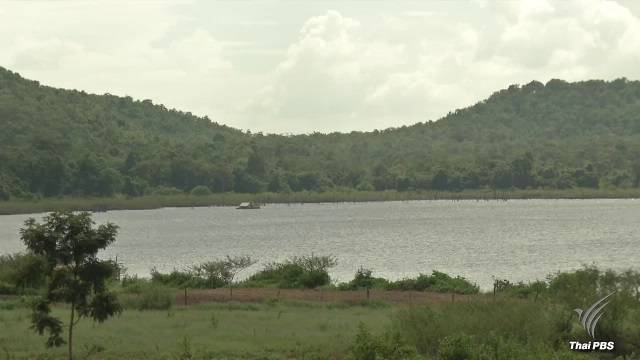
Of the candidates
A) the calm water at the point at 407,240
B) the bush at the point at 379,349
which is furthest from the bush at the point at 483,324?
the calm water at the point at 407,240

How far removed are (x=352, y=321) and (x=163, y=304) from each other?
10385mm

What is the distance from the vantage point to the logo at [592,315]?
31.9 m

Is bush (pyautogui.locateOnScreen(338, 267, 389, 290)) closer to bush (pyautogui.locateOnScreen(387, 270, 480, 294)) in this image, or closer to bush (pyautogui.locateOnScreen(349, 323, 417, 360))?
bush (pyautogui.locateOnScreen(387, 270, 480, 294))

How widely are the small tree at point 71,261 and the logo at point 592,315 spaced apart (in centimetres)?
1569

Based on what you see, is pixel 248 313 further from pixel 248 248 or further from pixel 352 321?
pixel 248 248

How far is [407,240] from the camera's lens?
12056 centimetres

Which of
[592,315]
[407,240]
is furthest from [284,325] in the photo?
[407,240]

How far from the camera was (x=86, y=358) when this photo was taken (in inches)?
1220

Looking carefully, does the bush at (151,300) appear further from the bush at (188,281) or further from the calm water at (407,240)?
the calm water at (407,240)

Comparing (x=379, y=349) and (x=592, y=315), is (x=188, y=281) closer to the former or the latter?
(x=592, y=315)

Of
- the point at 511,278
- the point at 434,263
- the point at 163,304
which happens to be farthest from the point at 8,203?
the point at 163,304
